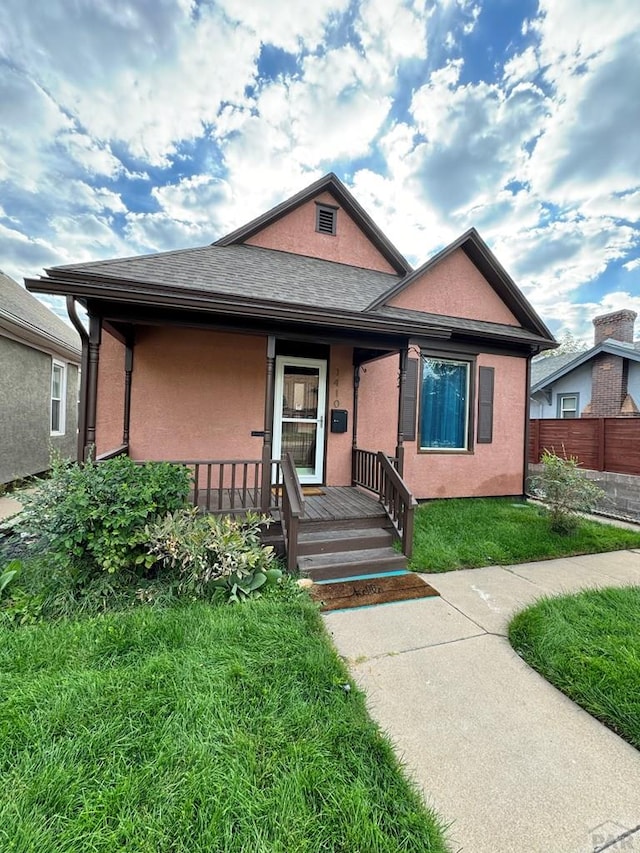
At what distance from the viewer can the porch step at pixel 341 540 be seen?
418 cm

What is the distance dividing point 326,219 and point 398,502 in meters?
6.33

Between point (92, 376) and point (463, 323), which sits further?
point (463, 323)

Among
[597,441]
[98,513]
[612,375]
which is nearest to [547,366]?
[612,375]

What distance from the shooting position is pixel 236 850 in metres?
1.34

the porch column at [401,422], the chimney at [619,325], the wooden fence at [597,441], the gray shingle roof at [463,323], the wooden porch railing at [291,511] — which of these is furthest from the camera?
the chimney at [619,325]

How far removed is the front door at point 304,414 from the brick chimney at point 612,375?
32.3ft

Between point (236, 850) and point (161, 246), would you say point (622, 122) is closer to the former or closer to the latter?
point (236, 850)

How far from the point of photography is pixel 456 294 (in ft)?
23.5

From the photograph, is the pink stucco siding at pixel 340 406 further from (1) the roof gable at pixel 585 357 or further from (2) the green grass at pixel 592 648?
(1) the roof gable at pixel 585 357

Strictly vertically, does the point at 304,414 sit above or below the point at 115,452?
above

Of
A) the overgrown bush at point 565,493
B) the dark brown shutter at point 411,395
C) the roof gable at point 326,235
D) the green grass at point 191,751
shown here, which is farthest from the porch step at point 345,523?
the roof gable at point 326,235

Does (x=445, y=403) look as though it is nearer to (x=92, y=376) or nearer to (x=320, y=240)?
(x=320, y=240)

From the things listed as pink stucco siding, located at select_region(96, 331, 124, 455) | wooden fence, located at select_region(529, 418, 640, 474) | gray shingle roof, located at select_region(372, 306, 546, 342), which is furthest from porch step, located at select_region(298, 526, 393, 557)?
wooden fence, located at select_region(529, 418, 640, 474)

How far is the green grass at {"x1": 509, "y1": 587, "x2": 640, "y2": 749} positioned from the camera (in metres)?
2.18
